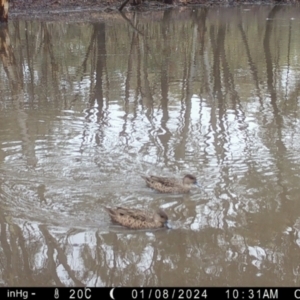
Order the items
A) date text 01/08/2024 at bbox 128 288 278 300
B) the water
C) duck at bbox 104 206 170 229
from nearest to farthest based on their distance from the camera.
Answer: date text 01/08/2024 at bbox 128 288 278 300
the water
duck at bbox 104 206 170 229

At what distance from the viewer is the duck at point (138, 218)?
6086 millimetres

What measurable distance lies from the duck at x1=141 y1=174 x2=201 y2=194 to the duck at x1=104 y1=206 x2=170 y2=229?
2.77 feet

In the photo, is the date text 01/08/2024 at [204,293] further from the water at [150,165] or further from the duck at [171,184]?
the duck at [171,184]

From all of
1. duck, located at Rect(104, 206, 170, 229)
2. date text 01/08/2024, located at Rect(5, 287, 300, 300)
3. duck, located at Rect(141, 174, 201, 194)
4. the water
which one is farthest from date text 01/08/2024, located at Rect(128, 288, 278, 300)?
duck, located at Rect(141, 174, 201, 194)

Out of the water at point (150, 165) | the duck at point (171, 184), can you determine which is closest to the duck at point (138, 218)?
the water at point (150, 165)

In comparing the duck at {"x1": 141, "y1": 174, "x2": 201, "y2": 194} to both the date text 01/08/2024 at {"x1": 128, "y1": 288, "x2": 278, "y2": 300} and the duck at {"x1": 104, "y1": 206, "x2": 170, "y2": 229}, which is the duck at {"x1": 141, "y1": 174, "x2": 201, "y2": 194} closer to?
the duck at {"x1": 104, "y1": 206, "x2": 170, "y2": 229}

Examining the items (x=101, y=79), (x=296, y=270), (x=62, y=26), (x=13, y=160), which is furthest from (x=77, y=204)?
(x=62, y=26)

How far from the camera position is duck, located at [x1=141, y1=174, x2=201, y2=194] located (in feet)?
22.8

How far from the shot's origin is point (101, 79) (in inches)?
554

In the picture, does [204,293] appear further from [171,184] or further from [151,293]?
[171,184]

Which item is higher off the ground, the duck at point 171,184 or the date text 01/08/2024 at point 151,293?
the duck at point 171,184

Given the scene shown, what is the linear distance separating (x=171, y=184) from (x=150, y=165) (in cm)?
116

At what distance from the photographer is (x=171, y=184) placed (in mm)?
6961

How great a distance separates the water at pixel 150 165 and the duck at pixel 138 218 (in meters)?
0.09
